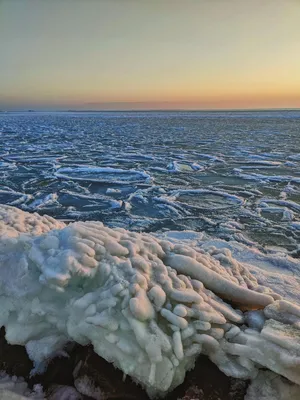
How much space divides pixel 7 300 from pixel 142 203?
3.47 m

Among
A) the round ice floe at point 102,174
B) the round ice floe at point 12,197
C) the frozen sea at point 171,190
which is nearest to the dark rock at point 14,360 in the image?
the frozen sea at point 171,190

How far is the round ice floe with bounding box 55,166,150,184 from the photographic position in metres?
6.97

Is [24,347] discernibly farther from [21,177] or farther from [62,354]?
[21,177]

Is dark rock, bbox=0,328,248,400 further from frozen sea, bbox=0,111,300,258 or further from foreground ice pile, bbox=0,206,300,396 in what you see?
frozen sea, bbox=0,111,300,258

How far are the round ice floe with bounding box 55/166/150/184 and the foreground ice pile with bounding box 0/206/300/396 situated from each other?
4.61 meters

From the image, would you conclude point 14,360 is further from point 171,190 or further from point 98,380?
point 171,190

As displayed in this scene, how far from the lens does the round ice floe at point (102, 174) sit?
6973mm

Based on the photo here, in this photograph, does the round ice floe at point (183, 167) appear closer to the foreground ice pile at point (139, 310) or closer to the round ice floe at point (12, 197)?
the round ice floe at point (12, 197)

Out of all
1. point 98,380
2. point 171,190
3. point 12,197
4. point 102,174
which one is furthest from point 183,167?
point 98,380

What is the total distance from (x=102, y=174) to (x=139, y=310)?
5.80m

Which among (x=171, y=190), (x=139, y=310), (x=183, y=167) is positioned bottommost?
(x=183, y=167)

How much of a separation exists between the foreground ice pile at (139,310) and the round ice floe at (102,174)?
4612mm

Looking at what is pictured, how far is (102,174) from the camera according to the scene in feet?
24.4

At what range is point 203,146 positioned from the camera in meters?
11.8
